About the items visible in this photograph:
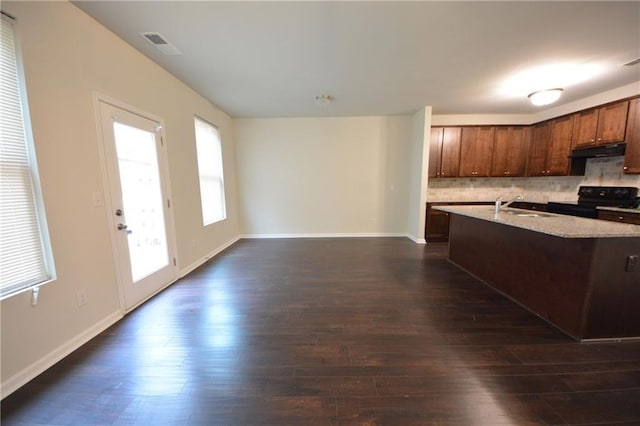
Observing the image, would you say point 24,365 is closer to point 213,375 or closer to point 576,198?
point 213,375

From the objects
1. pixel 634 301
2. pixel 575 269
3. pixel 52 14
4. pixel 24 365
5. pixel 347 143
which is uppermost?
pixel 52 14

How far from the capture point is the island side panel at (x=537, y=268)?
6.41 feet

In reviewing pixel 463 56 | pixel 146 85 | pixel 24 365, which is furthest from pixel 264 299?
pixel 463 56

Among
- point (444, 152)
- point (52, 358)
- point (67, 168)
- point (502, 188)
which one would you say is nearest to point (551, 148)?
point (502, 188)

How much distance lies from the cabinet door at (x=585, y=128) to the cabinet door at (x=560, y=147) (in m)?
0.09

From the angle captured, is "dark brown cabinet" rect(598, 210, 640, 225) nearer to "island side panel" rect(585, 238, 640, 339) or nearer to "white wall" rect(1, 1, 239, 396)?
"island side panel" rect(585, 238, 640, 339)

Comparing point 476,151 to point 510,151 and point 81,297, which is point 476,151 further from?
point 81,297

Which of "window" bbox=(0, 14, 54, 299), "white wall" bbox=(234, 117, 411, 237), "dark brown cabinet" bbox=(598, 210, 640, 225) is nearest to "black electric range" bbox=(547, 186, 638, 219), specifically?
"dark brown cabinet" bbox=(598, 210, 640, 225)

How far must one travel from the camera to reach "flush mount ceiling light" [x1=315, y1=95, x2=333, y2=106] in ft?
12.9

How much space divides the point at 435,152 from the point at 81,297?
581cm

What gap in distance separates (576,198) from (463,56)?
13.6 ft

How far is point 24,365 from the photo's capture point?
157 cm

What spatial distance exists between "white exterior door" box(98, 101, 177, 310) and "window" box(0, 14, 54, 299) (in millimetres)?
570

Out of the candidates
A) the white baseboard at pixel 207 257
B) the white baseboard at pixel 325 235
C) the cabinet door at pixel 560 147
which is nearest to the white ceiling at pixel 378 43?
the cabinet door at pixel 560 147
